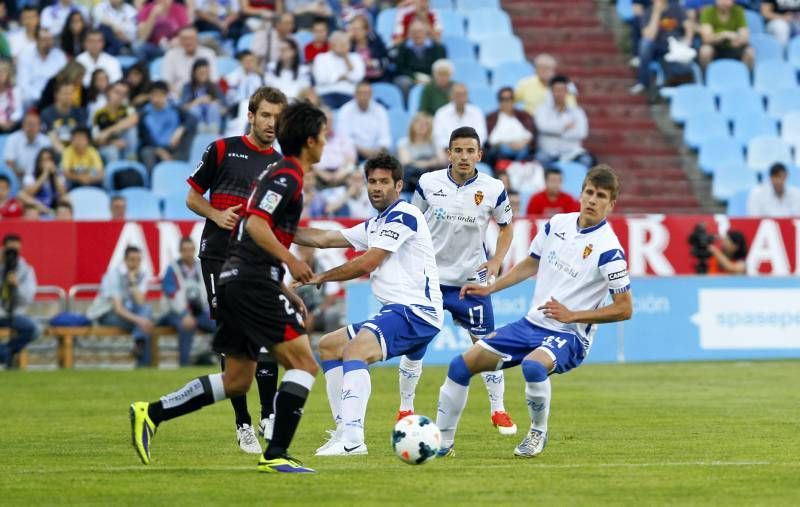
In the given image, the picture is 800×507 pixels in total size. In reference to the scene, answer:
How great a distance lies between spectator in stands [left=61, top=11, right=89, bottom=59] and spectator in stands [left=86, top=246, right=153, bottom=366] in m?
5.33

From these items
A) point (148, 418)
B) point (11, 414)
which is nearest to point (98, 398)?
point (11, 414)

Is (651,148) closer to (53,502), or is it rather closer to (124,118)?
(124,118)

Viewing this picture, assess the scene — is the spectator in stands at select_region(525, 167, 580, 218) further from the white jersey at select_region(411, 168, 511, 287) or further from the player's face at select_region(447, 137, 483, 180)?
the player's face at select_region(447, 137, 483, 180)

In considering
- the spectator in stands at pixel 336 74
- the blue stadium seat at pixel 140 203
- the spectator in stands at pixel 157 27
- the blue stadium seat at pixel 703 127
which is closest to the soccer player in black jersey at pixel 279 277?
the blue stadium seat at pixel 140 203

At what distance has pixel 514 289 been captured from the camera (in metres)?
20.7

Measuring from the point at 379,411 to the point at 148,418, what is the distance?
192 inches

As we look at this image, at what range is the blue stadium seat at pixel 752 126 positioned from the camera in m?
26.9

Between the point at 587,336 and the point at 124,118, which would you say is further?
the point at 124,118

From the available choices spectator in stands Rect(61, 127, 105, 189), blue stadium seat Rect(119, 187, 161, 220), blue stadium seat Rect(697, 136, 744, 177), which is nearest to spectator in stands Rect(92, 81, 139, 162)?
spectator in stands Rect(61, 127, 105, 189)

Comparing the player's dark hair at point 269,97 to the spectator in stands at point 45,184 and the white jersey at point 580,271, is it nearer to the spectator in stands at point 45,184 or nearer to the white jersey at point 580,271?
the white jersey at point 580,271

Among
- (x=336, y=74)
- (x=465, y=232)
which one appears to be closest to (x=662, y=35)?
(x=336, y=74)

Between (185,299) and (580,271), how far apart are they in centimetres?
1078

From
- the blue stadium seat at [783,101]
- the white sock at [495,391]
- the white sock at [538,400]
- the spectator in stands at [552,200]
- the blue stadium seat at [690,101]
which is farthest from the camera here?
the blue stadium seat at [783,101]

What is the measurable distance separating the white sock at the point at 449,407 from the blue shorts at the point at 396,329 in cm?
42
